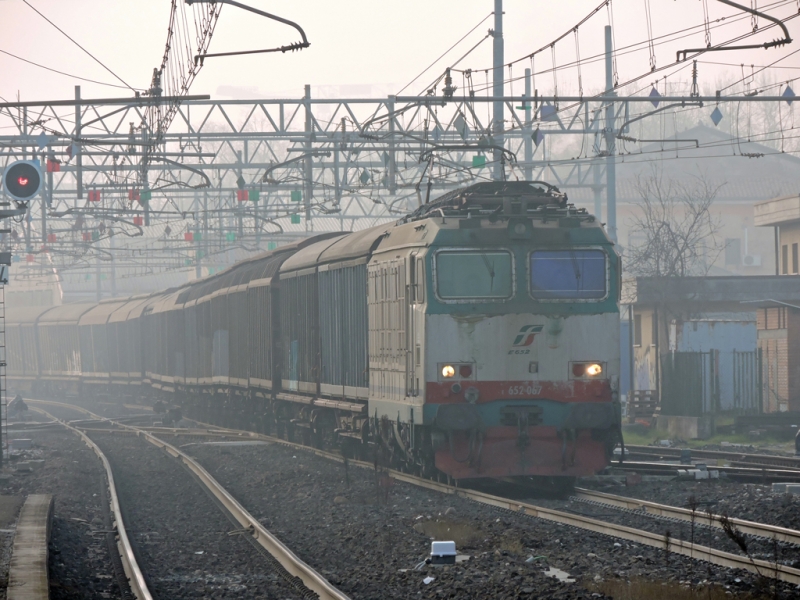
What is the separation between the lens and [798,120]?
7669 cm

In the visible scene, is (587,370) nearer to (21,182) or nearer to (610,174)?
(21,182)

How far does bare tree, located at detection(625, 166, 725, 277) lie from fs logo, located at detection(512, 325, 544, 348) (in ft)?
73.1

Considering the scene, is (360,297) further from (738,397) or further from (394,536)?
(738,397)

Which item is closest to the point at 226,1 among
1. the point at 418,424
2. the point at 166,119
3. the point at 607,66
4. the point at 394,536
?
the point at 418,424

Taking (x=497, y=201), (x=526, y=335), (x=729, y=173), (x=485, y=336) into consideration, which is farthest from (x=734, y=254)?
(x=485, y=336)

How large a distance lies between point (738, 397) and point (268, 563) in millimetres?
19439

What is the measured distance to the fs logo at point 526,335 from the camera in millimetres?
13672

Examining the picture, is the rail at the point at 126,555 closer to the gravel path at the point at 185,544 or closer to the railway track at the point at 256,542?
the railway track at the point at 256,542

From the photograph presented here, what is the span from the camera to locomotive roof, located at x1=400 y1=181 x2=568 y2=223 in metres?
14.1

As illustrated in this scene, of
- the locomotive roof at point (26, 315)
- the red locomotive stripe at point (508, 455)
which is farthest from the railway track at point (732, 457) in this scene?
the locomotive roof at point (26, 315)

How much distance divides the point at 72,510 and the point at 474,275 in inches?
238

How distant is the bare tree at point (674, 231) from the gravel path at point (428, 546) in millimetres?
23143

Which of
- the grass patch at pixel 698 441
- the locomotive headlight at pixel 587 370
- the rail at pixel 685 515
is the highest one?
the locomotive headlight at pixel 587 370

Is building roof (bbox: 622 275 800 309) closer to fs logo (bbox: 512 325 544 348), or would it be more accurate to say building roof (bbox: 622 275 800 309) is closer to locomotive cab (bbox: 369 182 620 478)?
locomotive cab (bbox: 369 182 620 478)
